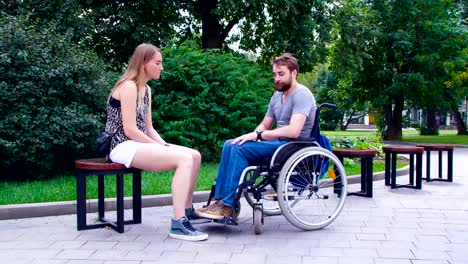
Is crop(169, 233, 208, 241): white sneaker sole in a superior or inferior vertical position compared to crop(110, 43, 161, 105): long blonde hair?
inferior

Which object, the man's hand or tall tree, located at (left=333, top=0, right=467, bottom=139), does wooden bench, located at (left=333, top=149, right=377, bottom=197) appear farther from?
tall tree, located at (left=333, top=0, right=467, bottom=139)

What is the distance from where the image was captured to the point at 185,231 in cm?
505

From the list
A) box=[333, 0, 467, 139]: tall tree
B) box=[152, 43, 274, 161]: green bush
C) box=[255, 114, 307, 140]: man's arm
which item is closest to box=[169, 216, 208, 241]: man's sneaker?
box=[255, 114, 307, 140]: man's arm

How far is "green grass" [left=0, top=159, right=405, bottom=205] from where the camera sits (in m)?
6.70

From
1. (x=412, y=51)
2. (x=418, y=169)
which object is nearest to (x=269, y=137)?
(x=418, y=169)

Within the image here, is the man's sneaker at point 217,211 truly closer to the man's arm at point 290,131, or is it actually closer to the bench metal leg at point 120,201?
the man's arm at point 290,131

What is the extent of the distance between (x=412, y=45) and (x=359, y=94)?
4.16m

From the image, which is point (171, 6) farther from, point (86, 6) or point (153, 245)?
point (153, 245)

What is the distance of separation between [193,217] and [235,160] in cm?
66

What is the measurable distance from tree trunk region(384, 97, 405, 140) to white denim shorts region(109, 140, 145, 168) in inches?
983

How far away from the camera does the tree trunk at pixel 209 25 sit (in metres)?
19.0

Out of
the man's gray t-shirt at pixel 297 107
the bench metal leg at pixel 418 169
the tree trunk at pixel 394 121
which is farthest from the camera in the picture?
the tree trunk at pixel 394 121

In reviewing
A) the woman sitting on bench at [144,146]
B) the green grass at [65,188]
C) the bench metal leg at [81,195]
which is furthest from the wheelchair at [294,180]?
the green grass at [65,188]

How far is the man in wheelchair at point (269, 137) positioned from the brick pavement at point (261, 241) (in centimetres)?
34
